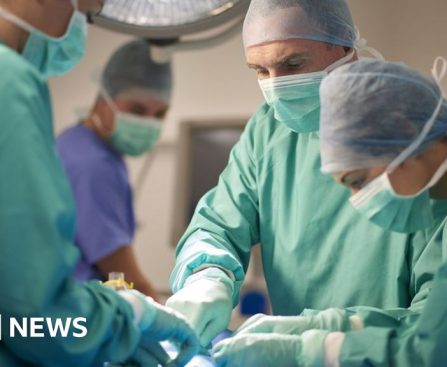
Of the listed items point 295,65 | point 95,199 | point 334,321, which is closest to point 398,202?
point 334,321

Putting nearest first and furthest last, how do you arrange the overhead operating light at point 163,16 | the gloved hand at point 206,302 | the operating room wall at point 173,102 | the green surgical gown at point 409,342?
1. the green surgical gown at point 409,342
2. the gloved hand at point 206,302
3. the overhead operating light at point 163,16
4. the operating room wall at point 173,102

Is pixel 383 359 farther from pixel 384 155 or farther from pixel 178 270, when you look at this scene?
pixel 178 270

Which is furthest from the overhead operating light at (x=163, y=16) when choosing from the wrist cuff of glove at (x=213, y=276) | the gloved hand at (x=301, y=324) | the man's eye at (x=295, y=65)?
the gloved hand at (x=301, y=324)

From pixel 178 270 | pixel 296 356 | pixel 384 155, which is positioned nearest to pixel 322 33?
pixel 384 155

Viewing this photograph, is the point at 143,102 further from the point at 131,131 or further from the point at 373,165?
the point at 373,165

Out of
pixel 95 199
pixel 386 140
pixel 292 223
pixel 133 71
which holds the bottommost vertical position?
pixel 95 199

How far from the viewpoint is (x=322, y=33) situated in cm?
170

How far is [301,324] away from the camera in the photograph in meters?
1.40

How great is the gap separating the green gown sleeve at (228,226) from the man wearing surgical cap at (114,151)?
954mm

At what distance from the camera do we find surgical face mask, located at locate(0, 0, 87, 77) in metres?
1.26

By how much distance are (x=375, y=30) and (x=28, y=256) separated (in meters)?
1.28

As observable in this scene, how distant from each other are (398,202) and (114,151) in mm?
1893

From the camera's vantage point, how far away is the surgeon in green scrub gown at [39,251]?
1029mm

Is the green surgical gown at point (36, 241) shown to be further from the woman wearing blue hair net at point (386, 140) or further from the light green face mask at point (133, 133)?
the light green face mask at point (133, 133)
